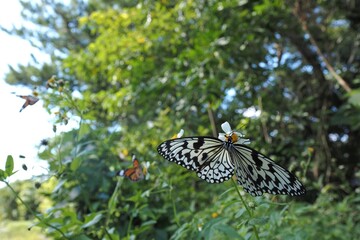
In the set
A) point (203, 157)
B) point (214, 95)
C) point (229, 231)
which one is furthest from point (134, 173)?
point (214, 95)

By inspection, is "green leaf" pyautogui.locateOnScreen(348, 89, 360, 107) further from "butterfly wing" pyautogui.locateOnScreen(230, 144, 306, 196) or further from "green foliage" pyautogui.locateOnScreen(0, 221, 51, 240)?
"green foliage" pyautogui.locateOnScreen(0, 221, 51, 240)

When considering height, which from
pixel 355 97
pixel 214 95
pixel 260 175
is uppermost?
pixel 214 95

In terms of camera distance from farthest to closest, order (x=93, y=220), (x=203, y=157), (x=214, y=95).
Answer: (x=214, y=95)
(x=93, y=220)
(x=203, y=157)

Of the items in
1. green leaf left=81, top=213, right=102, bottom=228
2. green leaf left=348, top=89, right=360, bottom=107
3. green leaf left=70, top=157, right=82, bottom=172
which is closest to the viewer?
green leaf left=81, top=213, right=102, bottom=228

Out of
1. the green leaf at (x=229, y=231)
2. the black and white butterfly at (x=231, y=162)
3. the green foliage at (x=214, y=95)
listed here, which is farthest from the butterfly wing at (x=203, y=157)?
the green foliage at (x=214, y=95)

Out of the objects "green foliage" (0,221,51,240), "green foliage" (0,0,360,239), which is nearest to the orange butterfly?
"green foliage" (0,0,360,239)

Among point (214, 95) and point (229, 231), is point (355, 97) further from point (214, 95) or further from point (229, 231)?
point (229, 231)

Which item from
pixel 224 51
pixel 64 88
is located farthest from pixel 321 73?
pixel 64 88
